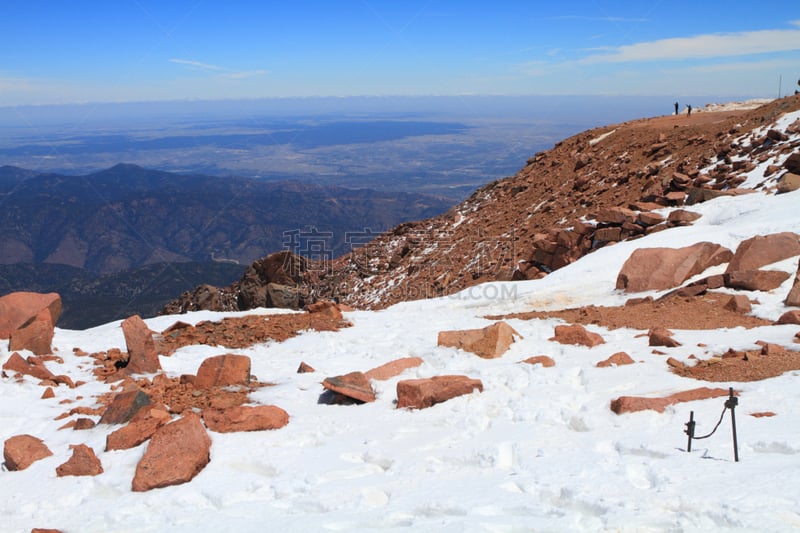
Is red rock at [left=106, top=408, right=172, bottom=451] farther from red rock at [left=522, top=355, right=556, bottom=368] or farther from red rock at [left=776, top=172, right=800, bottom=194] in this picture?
red rock at [left=776, top=172, right=800, bottom=194]

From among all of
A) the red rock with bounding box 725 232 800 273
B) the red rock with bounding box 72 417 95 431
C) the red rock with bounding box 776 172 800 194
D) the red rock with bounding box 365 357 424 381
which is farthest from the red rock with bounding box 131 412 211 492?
the red rock with bounding box 776 172 800 194

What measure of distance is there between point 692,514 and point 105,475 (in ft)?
18.0

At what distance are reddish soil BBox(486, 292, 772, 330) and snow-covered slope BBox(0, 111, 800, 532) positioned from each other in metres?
0.73

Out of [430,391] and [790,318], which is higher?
[790,318]

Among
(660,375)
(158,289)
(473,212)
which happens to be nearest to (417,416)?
(660,375)

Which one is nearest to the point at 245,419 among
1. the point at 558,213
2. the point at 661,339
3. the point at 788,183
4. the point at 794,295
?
the point at 661,339

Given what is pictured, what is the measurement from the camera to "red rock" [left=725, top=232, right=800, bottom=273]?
38.1 ft

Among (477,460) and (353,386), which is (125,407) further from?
(477,460)

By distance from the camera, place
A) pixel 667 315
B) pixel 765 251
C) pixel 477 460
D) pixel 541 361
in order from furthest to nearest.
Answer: pixel 765 251 < pixel 667 315 < pixel 541 361 < pixel 477 460

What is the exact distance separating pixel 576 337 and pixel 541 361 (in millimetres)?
1289

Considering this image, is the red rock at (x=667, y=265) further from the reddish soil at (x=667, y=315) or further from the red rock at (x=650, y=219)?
the red rock at (x=650, y=219)

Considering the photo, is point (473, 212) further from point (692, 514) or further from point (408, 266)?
point (692, 514)

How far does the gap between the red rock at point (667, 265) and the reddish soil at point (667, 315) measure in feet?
3.40

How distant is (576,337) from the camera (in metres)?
9.29
